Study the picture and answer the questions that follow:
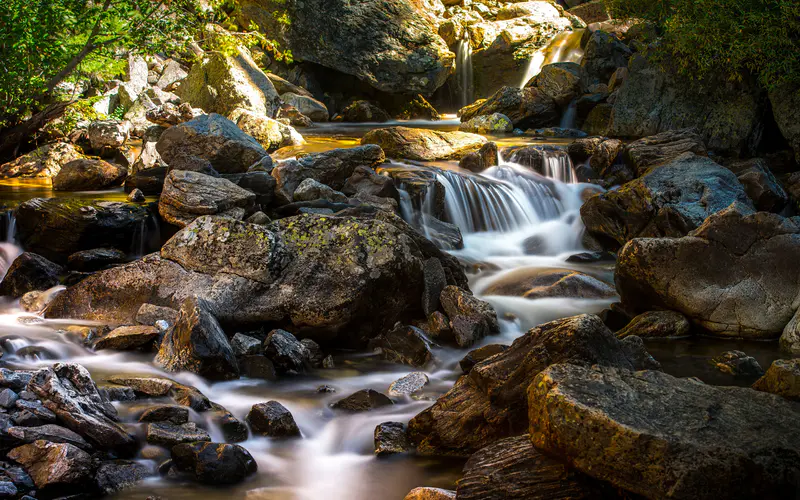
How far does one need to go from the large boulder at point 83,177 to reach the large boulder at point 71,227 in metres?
2.40

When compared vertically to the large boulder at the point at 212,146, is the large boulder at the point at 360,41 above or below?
above

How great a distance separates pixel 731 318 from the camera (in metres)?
7.60

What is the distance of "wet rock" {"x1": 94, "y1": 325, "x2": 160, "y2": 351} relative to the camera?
21.1 ft

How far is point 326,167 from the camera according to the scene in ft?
39.8

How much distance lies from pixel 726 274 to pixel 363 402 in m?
4.91

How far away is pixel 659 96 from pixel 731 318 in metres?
12.7

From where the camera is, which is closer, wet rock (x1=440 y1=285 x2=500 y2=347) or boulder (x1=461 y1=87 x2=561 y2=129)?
wet rock (x1=440 y1=285 x2=500 y2=347)

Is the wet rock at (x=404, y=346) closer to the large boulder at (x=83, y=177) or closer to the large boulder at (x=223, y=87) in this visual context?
the large boulder at (x=83, y=177)

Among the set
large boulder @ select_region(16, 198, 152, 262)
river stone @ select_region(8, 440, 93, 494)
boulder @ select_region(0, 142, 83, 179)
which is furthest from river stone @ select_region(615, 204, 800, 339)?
boulder @ select_region(0, 142, 83, 179)

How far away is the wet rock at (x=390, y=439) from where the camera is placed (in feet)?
16.0

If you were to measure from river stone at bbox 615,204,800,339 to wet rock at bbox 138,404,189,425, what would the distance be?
18.4 ft

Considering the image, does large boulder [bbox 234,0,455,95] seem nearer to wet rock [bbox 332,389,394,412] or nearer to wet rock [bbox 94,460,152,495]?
wet rock [bbox 332,389,394,412]

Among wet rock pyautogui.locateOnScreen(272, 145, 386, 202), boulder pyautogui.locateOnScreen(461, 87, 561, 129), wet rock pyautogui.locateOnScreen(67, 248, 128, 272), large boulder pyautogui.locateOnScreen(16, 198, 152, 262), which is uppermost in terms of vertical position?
boulder pyautogui.locateOnScreen(461, 87, 561, 129)

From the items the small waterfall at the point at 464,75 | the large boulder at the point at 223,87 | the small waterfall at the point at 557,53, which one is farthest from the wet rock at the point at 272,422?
the small waterfall at the point at 464,75
